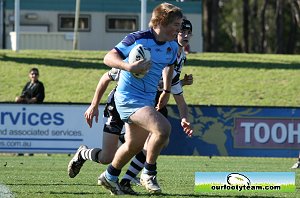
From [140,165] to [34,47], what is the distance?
1308 inches

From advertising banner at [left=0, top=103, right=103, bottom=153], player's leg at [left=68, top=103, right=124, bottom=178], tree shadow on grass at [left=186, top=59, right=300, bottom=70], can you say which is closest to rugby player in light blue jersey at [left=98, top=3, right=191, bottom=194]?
player's leg at [left=68, top=103, right=124, bottom=178]

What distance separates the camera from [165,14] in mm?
9852

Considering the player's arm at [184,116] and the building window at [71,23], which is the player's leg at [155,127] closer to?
the player's arm at [184,116]

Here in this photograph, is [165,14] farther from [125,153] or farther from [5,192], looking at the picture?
[5,192]

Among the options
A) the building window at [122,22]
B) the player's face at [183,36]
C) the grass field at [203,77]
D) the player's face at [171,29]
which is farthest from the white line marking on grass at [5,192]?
the building window at [122,22]

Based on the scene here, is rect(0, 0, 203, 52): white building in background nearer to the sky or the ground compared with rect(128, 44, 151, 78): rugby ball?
nearer to the ground

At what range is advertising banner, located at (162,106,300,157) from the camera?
2125 centimetres

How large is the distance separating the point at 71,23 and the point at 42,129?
26732mm

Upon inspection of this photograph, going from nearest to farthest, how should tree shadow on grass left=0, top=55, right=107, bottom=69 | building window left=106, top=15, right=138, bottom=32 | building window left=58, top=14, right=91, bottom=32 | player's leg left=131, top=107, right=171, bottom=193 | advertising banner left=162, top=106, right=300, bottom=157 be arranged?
player's leg left=131, top=107, right=171, bottom=193, advertising banner left=162, top=106, right=300, bottom=157, tree shadow on grass left=0, top=55, right=107, bottom=69, building window left=58, top=14, right=91, bottom=32, building window left=106, top=15, right=138, bottom=32

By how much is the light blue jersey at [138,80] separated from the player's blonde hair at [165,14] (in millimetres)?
195

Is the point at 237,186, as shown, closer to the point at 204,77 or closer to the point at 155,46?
the point at 155,46

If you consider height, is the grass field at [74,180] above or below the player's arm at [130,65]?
below

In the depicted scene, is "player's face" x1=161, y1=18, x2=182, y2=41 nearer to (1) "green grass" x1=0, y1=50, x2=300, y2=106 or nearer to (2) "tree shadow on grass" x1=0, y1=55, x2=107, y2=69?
(1) "green grass" x1=0, y1=50, x2=300, y2=106

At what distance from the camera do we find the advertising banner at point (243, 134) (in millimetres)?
21250
